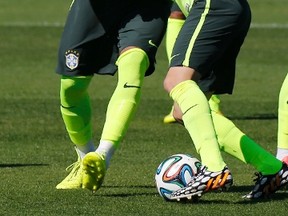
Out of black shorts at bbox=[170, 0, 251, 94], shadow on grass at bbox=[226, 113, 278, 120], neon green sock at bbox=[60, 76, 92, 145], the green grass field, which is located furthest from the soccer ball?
shadow on grass at bbox=[226, 113, 278, 120]

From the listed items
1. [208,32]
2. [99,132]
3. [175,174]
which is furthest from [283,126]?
[99,132]

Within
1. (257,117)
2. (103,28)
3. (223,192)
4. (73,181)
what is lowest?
(257,117)

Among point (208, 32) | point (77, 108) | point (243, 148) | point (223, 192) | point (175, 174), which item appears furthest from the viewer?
point (77, 108)

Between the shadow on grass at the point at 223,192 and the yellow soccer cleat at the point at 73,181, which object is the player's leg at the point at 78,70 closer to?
the yellow soccer cleat at the point at 73,181

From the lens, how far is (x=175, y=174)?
7633 millimetres

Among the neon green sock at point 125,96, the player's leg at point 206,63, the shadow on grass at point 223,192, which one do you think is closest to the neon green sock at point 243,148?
the shadow on grass at point 223,192

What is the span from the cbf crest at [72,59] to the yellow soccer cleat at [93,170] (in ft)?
2.83

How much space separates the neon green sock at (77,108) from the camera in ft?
27.2

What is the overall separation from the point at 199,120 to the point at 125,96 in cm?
75

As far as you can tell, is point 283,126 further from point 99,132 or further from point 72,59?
point 99,132

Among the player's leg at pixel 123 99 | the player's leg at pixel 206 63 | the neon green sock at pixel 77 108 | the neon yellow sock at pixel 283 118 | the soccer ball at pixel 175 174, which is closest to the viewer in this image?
the player's leg at pixel 206 63

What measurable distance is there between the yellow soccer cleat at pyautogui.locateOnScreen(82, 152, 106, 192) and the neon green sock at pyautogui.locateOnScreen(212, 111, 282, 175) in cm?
94

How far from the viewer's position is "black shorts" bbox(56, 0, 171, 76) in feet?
26.5

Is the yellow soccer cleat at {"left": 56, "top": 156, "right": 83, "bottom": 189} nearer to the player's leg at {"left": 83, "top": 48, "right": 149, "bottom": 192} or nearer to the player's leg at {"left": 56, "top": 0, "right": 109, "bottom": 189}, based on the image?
the player's leg at {"left": 56, "top": 0, "right": 109, "bottom": 189}
